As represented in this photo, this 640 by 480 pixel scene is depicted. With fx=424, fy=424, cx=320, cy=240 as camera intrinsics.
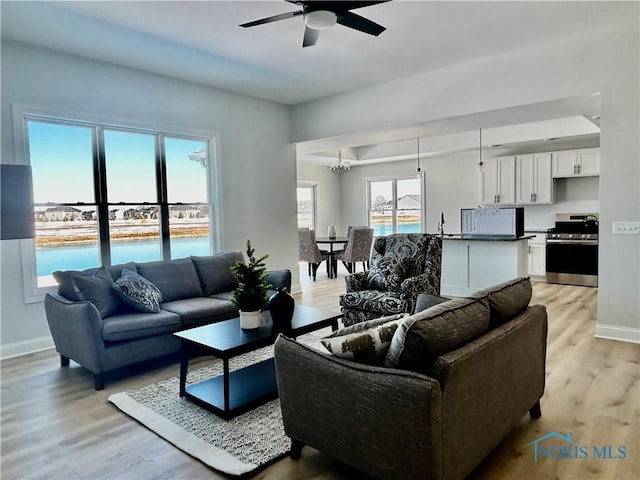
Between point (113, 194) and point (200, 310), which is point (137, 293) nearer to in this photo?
point (200, 310)

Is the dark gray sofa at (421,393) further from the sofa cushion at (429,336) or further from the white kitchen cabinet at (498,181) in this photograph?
the white kitchen cabinet at (498,181)

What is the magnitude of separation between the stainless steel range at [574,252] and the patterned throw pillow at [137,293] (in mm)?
6305

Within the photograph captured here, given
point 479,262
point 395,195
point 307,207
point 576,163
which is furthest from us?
point 307,207

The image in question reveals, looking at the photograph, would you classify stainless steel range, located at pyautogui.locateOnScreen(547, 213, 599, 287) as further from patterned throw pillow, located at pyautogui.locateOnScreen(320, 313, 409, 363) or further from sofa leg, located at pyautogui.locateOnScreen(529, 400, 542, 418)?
patterned throw pillow, located at pyautogui.locateOnScreen(320, 313, 409, 363)

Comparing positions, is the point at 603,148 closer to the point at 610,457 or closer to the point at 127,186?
the point at 610,457

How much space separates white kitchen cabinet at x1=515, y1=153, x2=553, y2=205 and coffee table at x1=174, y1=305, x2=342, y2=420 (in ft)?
19.1

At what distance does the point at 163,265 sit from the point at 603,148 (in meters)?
4.43

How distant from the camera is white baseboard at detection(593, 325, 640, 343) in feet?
13.0

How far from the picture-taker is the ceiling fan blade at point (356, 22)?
113 inches

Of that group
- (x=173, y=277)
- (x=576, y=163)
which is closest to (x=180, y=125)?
(x=173, y=277)

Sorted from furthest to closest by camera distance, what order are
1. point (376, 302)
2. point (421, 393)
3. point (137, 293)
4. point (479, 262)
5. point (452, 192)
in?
point (452, 192), point (479, 262), point (376, 302), point (137, 293), point (421, 393)

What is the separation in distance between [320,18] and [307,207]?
7851 millimetres

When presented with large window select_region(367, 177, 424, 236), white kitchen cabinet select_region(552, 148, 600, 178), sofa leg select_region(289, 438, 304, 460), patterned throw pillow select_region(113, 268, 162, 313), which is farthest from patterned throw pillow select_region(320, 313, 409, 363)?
large window select_region(367, 177, 424, 236)

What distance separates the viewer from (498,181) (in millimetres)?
7988
